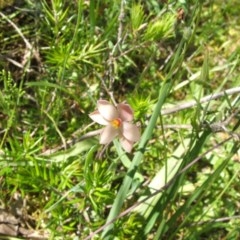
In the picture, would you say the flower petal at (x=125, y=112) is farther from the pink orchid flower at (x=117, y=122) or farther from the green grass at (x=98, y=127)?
the green grass at (x=98, y=127)

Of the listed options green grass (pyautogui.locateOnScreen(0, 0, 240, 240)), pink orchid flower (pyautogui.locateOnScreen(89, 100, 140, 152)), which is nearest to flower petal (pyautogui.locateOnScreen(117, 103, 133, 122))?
pink orchid flower (pyautogui.locateOnScreen(89, 100, 140, 152))

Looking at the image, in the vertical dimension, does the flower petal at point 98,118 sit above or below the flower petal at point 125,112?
below

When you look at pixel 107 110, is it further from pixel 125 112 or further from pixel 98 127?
pixel 98 127

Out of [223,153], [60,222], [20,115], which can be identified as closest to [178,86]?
[223,153]

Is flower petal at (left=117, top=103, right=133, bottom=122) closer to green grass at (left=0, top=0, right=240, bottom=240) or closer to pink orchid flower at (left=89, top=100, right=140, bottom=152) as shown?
pink orchid flower at (left=89, top=100, right=140, bottom=152)

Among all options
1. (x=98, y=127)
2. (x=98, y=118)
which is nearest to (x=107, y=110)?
(x=98, y=118)

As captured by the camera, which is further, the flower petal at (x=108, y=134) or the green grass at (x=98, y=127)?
the green grass at (x=98, y=127)

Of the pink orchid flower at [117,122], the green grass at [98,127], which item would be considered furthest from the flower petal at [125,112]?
the green grass at [98,127]
